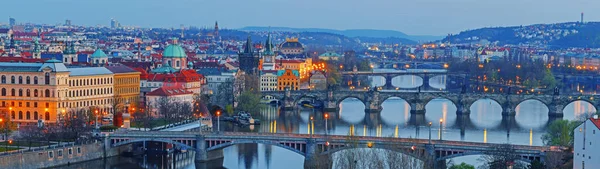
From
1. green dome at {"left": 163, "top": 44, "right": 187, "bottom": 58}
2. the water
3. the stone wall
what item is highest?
green dome at {"left": 163, "top": 44, "right": 187, "bottom": 58}

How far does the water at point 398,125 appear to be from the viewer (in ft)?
116

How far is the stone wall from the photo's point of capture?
30.8m

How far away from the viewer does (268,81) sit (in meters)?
64.0

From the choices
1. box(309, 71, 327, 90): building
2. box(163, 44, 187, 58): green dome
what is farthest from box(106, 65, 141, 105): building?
box(309, 71, 327, 90): building

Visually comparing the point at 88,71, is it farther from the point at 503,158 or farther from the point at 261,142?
the point at 503,158

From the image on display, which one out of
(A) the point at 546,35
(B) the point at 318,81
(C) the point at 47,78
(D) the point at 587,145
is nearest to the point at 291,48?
(B) the point at 318,81

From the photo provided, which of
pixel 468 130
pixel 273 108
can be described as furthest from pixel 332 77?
pixel 468 130

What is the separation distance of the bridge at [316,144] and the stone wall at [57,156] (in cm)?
43

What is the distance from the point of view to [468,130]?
1725 inches

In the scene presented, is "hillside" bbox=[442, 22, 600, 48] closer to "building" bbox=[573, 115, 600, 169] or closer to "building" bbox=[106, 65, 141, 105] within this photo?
"building" bbox=[106, 65, 141, 105]

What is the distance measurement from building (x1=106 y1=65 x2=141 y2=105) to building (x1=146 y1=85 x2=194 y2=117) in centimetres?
93

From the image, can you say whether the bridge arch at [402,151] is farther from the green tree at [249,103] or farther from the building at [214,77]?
the building at [214,77]

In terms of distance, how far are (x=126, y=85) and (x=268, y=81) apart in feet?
55.6

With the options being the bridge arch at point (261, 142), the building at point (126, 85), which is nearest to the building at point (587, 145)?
the bridge arch at point (261, 142)
